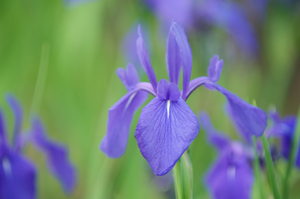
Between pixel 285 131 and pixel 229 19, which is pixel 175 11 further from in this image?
pixel 285 131

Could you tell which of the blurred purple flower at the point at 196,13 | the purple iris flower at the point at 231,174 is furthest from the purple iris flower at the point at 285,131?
the blurred purple flower at the point at 196,13

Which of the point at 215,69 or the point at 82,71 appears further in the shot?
the point at 82,71

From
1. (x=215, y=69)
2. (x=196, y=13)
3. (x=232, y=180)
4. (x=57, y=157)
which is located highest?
(x=196, y=13)

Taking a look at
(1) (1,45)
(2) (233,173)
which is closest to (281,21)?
(2) (233,173)

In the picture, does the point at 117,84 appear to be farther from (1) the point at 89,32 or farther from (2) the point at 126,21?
(2) the point at 126,21

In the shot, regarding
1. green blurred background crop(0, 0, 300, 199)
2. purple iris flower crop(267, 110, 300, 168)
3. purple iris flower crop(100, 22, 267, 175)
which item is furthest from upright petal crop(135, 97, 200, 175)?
green blurred background crop(0, 0, 300, 199)

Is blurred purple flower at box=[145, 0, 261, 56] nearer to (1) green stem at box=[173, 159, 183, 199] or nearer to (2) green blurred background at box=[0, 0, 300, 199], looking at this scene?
(2) green blurred background at box=[0, 0, 300, 199]

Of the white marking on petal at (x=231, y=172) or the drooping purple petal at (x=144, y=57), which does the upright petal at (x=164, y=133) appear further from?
the white marking on petal at (x=231, y=172)

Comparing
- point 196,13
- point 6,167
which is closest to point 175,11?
point 196,13
